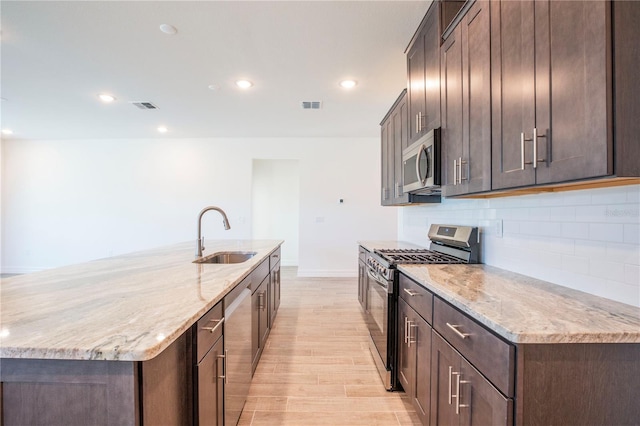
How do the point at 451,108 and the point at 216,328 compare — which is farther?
the point at 451,108

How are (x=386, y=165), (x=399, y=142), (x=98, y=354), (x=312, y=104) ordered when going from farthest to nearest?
(x=312, y=104), (x=386, y=165), (x=399, y=142), (x=98, y=354)

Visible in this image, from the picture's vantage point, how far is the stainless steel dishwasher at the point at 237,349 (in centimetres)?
146

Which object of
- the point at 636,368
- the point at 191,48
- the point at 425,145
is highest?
the point at 191,48

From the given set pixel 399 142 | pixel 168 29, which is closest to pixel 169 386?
pixel 168 29

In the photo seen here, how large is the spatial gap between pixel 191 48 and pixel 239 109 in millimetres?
1543

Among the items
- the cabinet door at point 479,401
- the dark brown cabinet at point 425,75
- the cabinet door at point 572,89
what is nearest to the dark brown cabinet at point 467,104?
the dark brown cabinet at point 425,75

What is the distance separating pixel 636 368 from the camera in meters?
0.90

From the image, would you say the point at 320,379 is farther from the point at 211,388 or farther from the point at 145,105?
the point at 145,105

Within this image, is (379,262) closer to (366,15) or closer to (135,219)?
(366,15)

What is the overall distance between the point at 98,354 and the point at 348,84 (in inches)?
124

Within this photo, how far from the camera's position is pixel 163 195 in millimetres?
5809

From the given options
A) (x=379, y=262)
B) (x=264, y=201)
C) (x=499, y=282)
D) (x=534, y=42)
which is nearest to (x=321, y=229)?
(x=264, y=201)

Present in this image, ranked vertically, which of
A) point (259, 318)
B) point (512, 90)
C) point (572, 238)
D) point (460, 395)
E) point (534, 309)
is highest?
point (512, 90)

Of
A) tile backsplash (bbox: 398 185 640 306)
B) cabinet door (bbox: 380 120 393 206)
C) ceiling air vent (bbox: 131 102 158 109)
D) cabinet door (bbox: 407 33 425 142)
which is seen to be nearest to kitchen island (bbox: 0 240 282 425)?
tile backsplash (bbox: 398 185 640 306)
